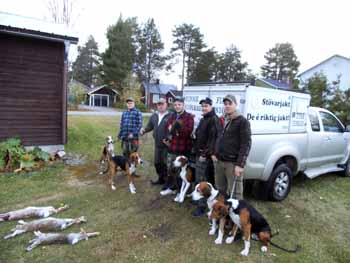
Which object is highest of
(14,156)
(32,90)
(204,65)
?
(204,65)

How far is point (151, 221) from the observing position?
137 inches

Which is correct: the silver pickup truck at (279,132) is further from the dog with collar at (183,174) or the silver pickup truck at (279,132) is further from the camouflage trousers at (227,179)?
the dog with collar at (183,174)

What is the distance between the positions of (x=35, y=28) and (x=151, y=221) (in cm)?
586

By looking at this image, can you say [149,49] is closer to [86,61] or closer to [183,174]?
[86,61]

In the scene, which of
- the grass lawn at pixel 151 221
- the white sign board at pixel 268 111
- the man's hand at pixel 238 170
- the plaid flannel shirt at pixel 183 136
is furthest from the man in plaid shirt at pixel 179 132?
the man's hand at pixel 238 170

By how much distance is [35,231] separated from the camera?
3.06 m

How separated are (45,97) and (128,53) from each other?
28.6m

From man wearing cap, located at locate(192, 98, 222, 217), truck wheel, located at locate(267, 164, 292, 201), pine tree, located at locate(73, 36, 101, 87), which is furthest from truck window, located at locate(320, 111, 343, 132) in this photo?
pine tree, located at locate(73, 36, 101, 87)

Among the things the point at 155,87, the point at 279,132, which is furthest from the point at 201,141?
the point at 155,87

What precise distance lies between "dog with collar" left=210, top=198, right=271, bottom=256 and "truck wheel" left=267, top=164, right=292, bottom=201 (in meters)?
1.30

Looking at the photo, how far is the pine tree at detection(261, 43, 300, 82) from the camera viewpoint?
38.4 m

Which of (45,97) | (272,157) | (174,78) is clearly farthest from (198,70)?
(272,157)

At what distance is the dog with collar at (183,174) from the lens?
3.93 meters

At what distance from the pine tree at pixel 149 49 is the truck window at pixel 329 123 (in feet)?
102
